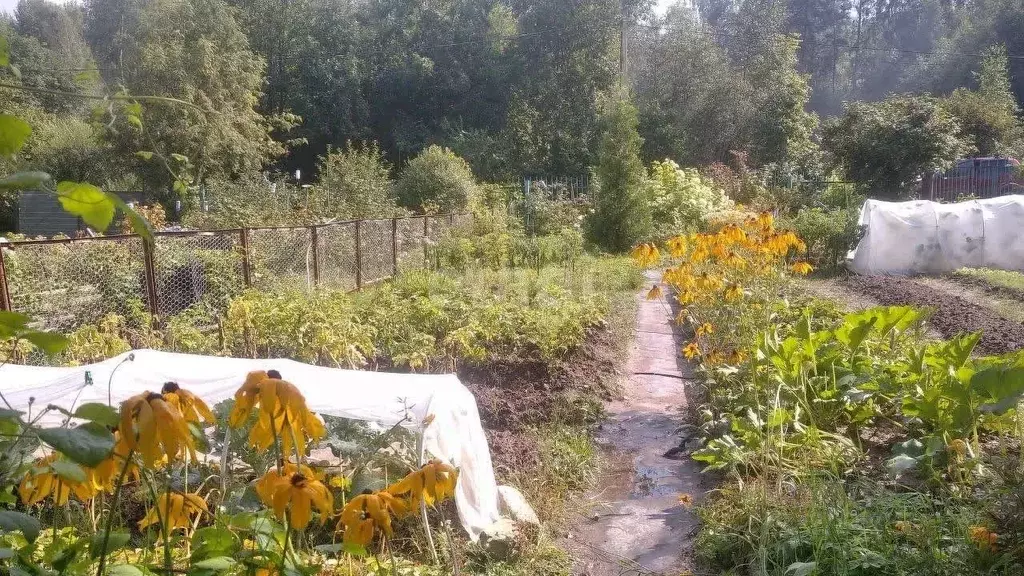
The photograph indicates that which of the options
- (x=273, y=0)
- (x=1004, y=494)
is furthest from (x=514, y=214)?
(x=273, y=0)

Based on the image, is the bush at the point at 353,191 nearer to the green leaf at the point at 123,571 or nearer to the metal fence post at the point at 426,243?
the metal fence post at the point at 426,243

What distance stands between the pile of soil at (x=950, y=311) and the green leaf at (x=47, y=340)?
5.77m

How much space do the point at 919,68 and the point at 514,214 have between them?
3857 centimetres

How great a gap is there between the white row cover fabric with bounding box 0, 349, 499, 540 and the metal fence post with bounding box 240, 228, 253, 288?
4.39 m

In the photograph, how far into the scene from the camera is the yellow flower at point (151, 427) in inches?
46.6

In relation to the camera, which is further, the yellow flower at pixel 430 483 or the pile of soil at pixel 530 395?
the pile of soil at pixel 530 395

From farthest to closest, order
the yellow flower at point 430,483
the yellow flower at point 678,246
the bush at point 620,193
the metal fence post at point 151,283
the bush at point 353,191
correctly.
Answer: the bush at point 620,193
the bush at point 353,191
the metal fence post at point 151,283
the yellow flower at point 678,246
the yellow flower at point 430,483

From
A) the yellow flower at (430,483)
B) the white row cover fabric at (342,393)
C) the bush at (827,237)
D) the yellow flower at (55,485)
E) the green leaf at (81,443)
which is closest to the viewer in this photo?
the green leaf at (81,443)

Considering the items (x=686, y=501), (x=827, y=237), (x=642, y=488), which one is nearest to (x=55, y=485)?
(x=686, y=501)

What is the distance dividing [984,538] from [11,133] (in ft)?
9.54

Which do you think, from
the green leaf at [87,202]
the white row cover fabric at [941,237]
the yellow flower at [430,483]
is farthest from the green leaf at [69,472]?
the white row cover fabric at [941,237]

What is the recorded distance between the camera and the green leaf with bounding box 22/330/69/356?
0.94 metres

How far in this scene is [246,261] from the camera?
26.8 feet

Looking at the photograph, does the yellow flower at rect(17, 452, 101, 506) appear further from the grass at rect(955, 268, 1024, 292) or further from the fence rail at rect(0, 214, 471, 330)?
the grass at rect(955, 268, 1024, 292)
